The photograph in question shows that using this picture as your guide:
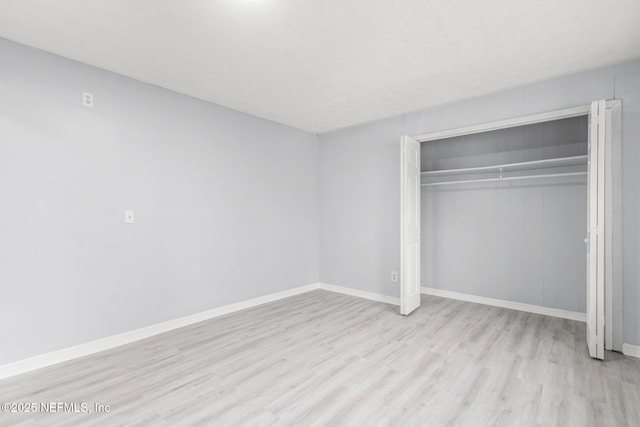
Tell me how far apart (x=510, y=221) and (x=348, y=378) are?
10.2 feet

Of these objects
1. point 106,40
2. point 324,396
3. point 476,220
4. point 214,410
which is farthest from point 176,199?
point 476,220

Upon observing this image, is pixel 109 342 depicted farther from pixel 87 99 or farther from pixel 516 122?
pixel 516 122

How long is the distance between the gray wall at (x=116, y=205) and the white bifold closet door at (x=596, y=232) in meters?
3.56

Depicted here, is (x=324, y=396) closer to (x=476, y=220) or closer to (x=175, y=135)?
(x=175, y=135)

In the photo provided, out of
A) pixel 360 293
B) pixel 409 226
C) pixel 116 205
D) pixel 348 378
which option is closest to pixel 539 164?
pixel 409 226

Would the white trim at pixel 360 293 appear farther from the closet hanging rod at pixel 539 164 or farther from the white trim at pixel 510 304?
the closet hanging rod at pixel 539 164

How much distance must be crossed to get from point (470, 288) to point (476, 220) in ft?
3.17

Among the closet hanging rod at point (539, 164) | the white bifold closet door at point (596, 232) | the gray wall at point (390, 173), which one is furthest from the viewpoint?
the closet hanging rod at point (539, 164)

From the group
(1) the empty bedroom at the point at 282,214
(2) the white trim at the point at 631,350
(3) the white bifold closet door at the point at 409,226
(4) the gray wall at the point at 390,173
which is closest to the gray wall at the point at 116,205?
(1) the empty bedroom at the point at 282,214

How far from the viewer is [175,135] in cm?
350

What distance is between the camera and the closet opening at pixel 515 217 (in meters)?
2.87

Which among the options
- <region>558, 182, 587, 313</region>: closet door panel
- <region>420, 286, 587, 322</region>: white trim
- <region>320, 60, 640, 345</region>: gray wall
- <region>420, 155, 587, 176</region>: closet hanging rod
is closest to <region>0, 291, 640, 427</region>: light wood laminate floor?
<region>420, 286, 587, 322</region>: white trim

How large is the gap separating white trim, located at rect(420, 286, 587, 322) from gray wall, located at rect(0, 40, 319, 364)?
247cm

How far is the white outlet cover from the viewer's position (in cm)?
285
